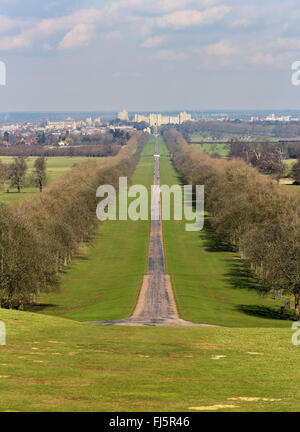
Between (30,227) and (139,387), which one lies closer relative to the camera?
(139,387)

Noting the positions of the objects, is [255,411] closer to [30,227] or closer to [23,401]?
[23,401]

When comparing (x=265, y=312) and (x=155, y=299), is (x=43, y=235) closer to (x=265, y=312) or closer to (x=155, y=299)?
(x=155, y=299)

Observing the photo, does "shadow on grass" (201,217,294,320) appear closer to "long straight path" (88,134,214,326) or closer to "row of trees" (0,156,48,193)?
"long straight path" (88,134,214,326)

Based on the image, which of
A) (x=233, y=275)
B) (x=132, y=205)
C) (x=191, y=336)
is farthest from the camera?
(x=132, y=205)

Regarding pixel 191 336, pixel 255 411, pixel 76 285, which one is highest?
pixel 255 411

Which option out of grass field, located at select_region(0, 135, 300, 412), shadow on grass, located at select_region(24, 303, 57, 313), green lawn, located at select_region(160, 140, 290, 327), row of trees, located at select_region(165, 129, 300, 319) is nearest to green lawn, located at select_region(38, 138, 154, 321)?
shadow on grass, located at select_region(24, 303, 57, 313)

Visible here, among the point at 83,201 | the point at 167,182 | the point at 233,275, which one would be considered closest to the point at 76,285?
the point at 233,275

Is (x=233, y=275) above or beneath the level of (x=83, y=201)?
beneath
